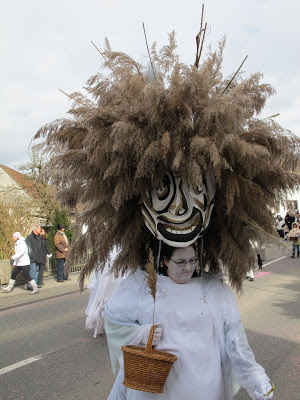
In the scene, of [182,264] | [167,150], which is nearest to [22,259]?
[182,264]

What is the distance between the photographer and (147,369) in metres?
2.03

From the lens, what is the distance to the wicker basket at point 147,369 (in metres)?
2.01

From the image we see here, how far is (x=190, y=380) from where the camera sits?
7.25 feet

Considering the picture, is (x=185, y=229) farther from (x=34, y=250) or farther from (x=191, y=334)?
(x=34, y=250)

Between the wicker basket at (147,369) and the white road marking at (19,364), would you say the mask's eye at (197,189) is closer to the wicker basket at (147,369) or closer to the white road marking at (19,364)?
the wicker basket at (147,369)

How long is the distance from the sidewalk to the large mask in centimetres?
650

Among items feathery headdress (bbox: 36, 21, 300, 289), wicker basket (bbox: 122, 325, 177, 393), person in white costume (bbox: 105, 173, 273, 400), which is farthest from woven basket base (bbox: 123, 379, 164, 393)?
feathery headdress (bbox: 36, 21, 300, 289)

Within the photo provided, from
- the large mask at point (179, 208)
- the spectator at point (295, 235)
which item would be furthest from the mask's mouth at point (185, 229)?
the spectator at point (295, 235)

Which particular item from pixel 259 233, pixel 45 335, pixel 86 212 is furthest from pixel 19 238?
pixel 259 233

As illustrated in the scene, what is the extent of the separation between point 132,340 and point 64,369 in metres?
2.67

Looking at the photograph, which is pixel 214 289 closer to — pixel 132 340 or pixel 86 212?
pixel 132 340

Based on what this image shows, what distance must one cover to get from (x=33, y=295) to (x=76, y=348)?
15.8ft

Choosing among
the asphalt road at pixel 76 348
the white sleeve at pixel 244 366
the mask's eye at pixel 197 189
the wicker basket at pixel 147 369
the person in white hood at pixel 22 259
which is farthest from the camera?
the person in white hood at pixel 22 259

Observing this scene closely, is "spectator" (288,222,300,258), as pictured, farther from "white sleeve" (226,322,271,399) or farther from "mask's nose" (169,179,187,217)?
"mask's nose" (169,179,187,217)
